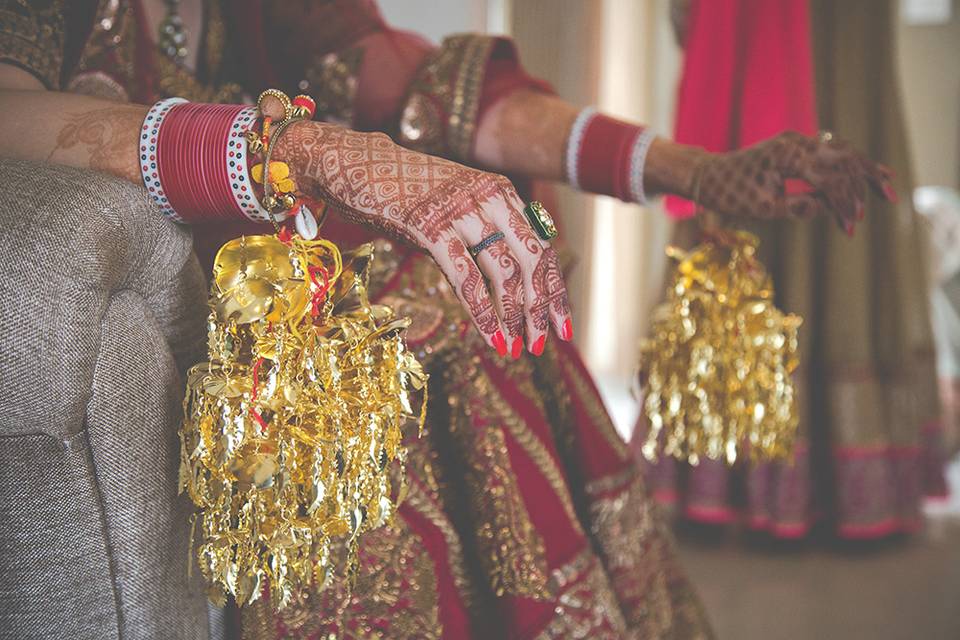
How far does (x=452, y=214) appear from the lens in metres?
0.50

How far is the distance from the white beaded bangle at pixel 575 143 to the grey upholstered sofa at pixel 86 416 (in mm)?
454

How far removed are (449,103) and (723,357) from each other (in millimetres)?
384

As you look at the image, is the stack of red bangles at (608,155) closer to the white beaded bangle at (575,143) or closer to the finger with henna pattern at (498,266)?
the white beaded bangle at (575,143)

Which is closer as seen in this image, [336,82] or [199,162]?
[199,162]

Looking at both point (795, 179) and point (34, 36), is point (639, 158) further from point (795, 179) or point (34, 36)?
point (34, 36)

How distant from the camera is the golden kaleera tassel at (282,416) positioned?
478 mm

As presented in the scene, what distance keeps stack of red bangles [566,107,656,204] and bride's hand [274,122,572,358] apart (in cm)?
38

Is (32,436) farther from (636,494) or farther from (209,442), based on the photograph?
(636,494)

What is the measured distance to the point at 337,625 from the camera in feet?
1.99

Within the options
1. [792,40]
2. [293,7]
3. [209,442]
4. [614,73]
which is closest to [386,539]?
[209,442]

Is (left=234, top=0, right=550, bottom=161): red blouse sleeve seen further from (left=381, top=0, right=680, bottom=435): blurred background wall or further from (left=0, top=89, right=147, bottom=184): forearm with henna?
(left=381, top=0, right=680, bottom=435): blurred background wall

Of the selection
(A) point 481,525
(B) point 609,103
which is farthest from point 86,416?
(B) point 609,103

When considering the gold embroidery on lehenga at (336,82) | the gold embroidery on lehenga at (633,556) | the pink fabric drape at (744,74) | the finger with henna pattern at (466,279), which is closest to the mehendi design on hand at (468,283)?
the finger with henna pattern at (466,279)

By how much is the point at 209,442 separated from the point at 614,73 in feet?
9.33
